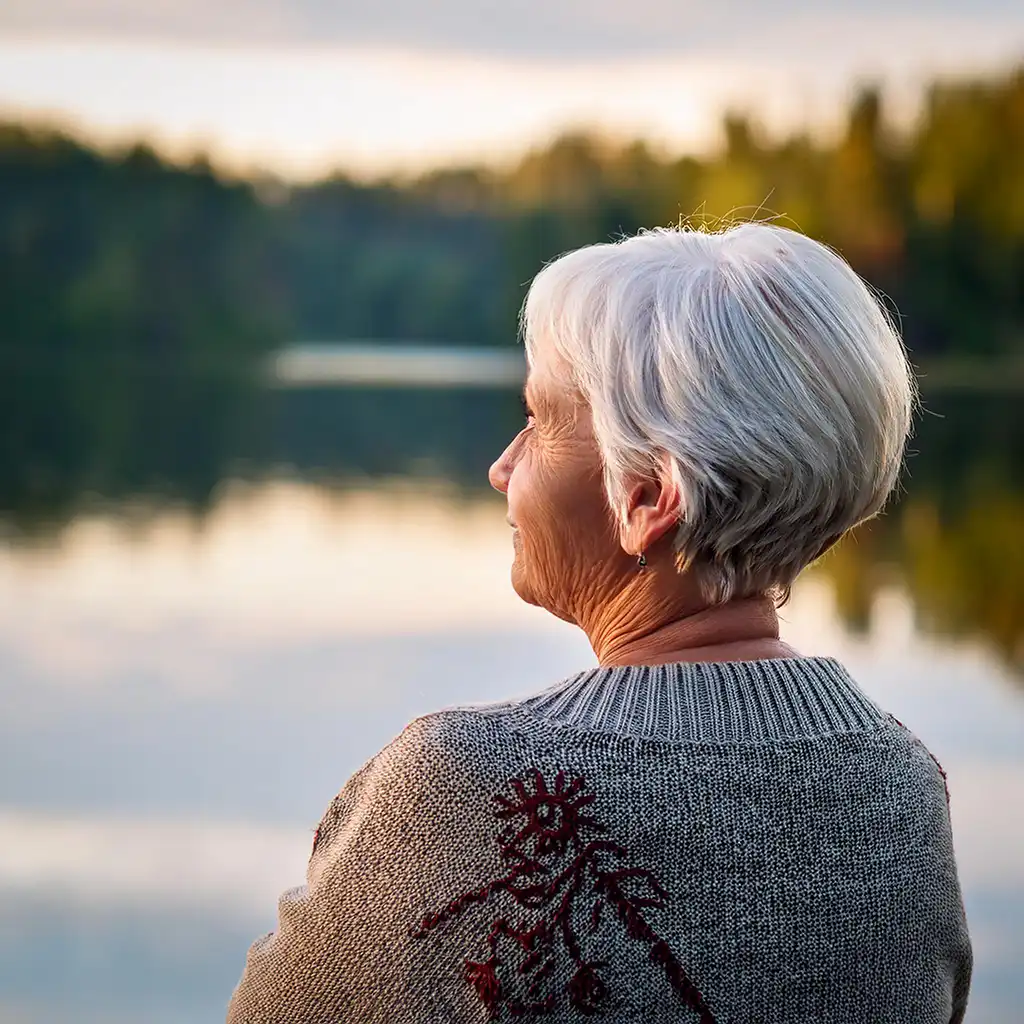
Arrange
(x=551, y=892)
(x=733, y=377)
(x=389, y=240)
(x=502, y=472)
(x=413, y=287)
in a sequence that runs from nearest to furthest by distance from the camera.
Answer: (x=551, y=892), (x=733, y=377), (x=502, y=472), (x=389, y=240), (x=413, y=287)

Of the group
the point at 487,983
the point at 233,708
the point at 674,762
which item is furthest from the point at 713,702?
the point at 233,708

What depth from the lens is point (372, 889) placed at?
1.37m

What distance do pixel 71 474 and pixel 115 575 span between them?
680 cm

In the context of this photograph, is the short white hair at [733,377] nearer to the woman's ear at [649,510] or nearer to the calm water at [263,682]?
the woman's ear at [649,510]

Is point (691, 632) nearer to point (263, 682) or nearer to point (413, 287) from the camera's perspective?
point (263, 682)

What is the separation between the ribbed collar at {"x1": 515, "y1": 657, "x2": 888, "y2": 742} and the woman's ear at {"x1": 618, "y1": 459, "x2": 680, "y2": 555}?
129 millimetres

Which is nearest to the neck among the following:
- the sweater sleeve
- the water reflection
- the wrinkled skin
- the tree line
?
the wrinkled skin

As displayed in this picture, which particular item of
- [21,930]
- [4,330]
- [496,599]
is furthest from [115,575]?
[4,330]

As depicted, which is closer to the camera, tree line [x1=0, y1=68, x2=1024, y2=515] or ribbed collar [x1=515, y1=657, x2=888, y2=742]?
ribbed collar [x1=515, y1=657, x2=888, y2=742]

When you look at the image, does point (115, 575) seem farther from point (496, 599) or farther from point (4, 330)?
point (4, 330)

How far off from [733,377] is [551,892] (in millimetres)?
476

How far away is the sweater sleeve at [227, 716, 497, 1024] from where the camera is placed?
1337 millimetres

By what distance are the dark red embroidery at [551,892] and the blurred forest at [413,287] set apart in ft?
2.02

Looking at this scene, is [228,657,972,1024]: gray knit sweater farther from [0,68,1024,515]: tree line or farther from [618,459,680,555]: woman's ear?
[0,68,1024,515]: tree line
